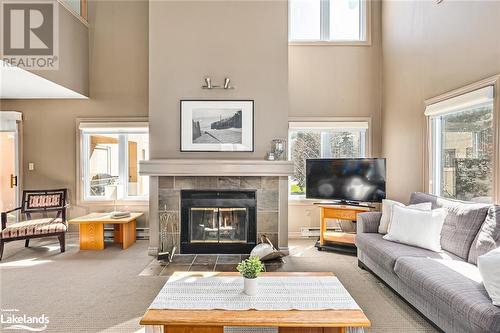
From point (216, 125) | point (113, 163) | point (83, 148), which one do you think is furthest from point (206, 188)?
point (83, 148)

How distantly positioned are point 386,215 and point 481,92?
5.03ft

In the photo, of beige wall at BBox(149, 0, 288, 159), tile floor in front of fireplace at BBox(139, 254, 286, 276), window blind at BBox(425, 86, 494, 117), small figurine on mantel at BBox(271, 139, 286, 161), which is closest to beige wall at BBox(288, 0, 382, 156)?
beige wall at BBox(149, 0, 288, 159)

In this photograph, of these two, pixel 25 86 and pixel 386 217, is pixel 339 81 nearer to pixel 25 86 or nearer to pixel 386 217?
pixel 386 217

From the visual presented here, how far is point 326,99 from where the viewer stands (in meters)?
5.25

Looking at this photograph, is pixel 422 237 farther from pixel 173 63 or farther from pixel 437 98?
pixel 173 63

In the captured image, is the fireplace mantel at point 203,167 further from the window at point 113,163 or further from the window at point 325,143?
the window at point 113,163

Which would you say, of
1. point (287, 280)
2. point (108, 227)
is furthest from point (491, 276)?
point (108, 227)

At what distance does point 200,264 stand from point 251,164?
56.3 inches

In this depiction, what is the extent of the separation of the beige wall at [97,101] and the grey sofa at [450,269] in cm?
396

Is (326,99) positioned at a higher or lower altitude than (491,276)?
higher

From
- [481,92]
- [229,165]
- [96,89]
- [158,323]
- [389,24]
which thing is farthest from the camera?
[96,89]

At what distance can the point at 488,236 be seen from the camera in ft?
8.21

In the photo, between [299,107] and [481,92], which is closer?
[481,92]

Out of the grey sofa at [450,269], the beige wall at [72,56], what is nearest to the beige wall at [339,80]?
the grey sofa at [450,269]
